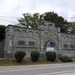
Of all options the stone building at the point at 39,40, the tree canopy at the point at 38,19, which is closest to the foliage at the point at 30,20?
the tree canopy at the point at 38,19

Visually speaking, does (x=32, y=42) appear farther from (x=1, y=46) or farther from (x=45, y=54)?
(x=1, y=46)

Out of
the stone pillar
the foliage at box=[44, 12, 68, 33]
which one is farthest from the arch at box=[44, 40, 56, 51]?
the foliage at box=[44, 12, 68, 33]

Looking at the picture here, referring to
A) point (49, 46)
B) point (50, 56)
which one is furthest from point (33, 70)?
point (49, 46)

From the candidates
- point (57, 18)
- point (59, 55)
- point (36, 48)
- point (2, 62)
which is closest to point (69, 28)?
point (57, 18)

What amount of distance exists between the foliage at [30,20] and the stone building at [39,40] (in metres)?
15.2

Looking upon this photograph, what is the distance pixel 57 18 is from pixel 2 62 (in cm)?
3015

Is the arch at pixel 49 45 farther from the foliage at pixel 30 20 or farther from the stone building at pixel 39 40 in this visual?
the foliage at pixel 30 20

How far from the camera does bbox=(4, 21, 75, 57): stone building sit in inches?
1182

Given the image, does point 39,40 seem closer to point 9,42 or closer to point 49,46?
point 49,46

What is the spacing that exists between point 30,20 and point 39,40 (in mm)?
19474

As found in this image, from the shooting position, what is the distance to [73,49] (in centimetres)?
3956

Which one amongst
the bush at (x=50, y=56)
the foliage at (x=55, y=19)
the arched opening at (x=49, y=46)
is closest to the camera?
the bush at (x=50, y=56)

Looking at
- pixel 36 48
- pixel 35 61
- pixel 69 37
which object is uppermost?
pixel 69 37

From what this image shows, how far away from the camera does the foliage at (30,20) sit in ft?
169
